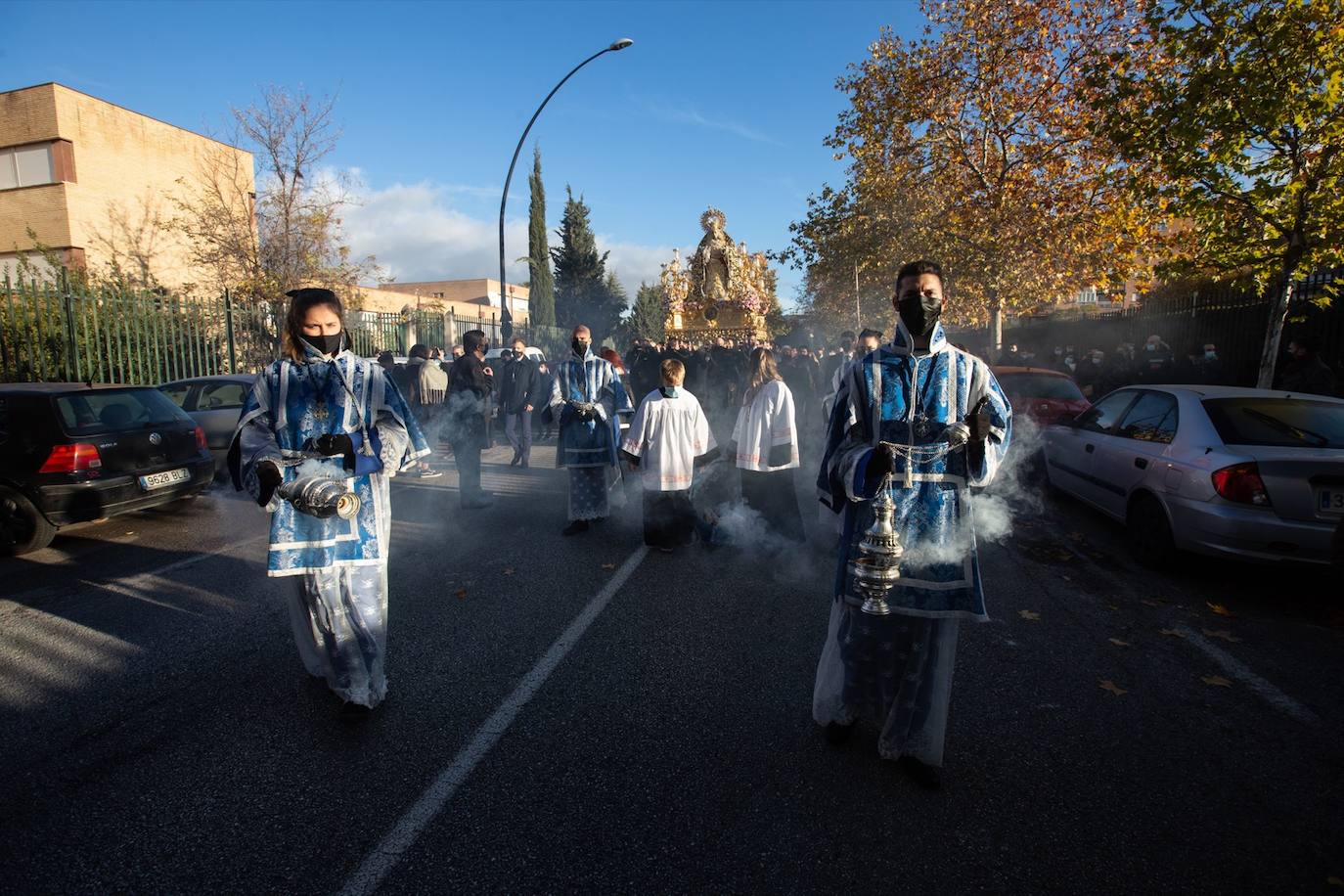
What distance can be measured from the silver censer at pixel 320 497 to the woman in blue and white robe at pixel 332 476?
144 millimetres

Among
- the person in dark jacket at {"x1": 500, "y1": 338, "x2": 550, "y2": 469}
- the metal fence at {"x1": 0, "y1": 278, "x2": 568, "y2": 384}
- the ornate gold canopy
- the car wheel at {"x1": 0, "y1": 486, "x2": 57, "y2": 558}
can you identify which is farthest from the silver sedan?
the ornate gold canopy

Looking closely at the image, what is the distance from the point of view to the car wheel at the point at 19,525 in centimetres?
659

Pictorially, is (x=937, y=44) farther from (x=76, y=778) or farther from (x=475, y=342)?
(x=76, y=778)


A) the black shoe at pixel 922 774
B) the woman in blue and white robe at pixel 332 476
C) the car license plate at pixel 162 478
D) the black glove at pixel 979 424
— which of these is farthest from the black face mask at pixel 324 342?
the car license plate at pixel 162 478

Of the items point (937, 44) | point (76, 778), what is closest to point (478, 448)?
point (76, 778)

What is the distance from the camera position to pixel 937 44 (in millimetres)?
16312

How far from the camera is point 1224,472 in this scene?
16.9ft

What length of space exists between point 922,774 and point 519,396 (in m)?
8.83

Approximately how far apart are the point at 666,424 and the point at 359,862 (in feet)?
14.4

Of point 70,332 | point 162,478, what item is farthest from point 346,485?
point 70,332

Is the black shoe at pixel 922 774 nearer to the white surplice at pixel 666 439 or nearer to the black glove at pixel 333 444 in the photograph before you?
the black glove at pixel 333 444

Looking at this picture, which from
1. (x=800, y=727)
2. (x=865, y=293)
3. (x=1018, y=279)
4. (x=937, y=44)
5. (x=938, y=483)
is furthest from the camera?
(x=865, y=293)

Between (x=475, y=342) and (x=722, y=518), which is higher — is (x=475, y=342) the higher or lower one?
the higher one

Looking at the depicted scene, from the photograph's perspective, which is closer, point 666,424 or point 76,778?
point 76,778
